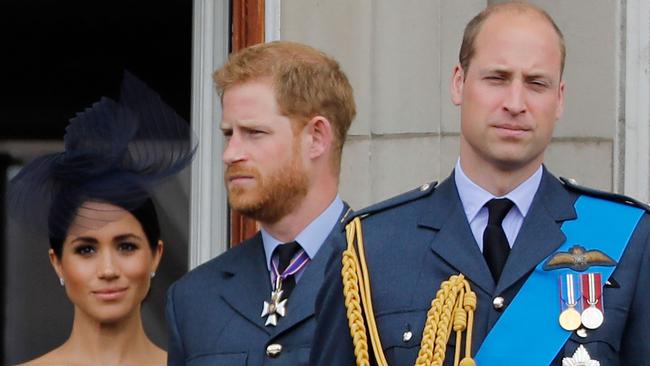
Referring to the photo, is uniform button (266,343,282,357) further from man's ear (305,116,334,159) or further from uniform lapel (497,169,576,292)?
uniform lapel (497,169,576,292)

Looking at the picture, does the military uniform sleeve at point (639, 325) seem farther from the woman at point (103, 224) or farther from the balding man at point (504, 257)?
the woman at point (103, 224)

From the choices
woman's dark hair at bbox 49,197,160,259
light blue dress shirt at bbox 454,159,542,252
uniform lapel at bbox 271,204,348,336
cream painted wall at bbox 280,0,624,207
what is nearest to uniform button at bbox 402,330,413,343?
light blue dress shirt at bbox 454,159,542,252

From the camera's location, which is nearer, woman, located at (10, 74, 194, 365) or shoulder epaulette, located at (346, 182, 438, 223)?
shoulder epaulette, located at (346, 182, 438, 223)

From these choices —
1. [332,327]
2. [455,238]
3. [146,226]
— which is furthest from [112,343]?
[455,238]

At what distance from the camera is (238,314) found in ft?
18.7

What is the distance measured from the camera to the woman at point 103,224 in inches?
264

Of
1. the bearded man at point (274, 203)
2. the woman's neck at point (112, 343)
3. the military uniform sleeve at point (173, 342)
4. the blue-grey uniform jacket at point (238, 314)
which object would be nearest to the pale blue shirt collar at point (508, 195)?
the blue-grey uniform jacket at point (238, 314)

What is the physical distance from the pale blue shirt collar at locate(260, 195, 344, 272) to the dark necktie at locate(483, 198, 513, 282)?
36.6 inches

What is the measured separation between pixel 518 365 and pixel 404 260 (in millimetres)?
382

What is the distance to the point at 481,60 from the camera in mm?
4824

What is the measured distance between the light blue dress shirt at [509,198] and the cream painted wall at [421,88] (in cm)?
226

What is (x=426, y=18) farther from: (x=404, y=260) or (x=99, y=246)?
(x=404, y=260)

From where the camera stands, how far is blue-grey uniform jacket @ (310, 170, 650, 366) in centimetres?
470

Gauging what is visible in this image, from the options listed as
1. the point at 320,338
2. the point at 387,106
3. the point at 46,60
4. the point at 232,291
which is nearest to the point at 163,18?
the point at 46,60
